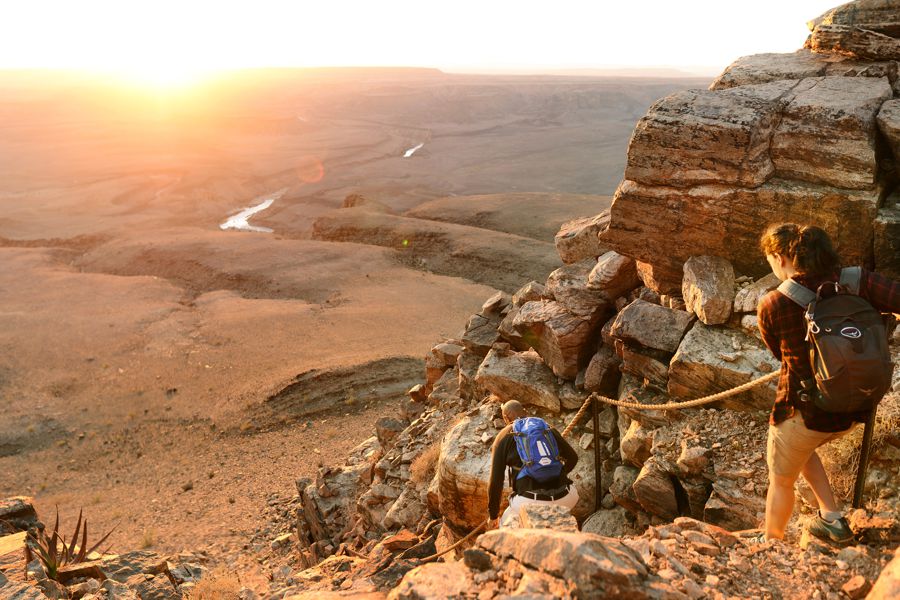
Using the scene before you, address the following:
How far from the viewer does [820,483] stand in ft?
14.9

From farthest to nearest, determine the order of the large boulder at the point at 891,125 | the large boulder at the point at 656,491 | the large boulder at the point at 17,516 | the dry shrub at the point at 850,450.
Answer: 1. the large boulder at the point at 17,516
2. the large boulder at the point at 891,125
3. the large boulder at the point at 656,491
4. the dry shrub at the point at 850,450

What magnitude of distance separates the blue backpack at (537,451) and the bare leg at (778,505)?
5.24 ft

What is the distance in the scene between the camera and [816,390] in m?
4.12

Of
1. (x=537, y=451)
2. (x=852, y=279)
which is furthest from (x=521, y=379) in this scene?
(x=852, y=279)

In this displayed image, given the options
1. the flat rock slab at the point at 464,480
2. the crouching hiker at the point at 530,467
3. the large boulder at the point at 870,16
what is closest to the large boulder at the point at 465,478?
the flat rock slab at the point at 464,480

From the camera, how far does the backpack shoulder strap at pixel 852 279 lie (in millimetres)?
4074

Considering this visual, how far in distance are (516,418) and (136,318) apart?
23030 millimetres

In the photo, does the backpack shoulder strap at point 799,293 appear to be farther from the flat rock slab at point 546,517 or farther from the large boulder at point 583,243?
the large boulder at point 583,243

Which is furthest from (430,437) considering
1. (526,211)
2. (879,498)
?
(526,211)

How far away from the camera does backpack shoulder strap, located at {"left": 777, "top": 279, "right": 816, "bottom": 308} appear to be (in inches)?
159

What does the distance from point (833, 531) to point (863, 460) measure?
0.59m

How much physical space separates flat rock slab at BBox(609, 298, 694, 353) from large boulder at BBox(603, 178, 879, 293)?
55 cm

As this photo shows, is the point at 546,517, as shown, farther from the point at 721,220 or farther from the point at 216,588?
the point at 216,588

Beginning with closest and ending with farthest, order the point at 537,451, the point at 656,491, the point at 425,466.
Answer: the point at 537,451 < the point at 656,491 < the point at 425,466
